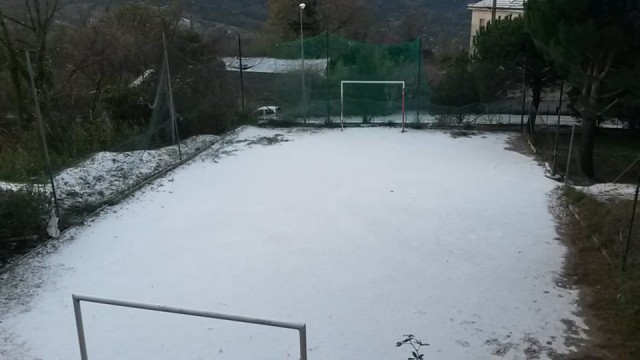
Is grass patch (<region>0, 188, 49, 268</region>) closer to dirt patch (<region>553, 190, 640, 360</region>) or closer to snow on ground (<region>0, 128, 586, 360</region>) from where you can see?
snow on ground (<region>0, 128, 586, 360</region>)

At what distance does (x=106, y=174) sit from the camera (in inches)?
337

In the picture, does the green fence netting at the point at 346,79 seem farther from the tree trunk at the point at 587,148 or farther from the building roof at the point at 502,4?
the building roof at the point at 502,4

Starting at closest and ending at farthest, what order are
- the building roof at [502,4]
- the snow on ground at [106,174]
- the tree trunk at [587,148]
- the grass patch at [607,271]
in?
the grass patch at [607,271] → the snow on ground at [106,174] → the tree trunk at [587,148] → the building roof at [502,4]

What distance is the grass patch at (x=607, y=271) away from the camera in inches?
171

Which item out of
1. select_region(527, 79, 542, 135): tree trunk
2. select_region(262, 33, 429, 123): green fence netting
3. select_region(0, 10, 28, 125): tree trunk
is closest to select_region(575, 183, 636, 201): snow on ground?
select_region(527, 79, 542, 135): tree trunk

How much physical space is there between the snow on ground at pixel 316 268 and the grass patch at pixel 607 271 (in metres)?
0.19

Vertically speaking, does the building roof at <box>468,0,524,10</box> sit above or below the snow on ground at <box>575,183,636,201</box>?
above

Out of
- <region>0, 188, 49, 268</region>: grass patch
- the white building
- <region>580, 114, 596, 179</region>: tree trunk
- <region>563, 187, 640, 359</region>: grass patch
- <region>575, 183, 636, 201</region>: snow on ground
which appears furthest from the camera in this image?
the white building

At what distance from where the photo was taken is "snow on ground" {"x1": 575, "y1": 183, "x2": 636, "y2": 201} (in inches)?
290

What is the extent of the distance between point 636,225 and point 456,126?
242 inches

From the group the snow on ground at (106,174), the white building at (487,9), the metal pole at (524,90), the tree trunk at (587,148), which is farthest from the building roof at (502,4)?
the snow on ground at (106,174)

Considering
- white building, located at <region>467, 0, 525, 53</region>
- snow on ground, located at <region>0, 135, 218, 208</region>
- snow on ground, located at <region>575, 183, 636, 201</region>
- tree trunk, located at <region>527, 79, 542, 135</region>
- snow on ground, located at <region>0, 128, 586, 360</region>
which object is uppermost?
white building, located at <region>467, 0, 525, 53</region>

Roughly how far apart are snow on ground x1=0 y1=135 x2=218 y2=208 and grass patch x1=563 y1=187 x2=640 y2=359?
239 inches

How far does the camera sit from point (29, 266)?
227 inches
